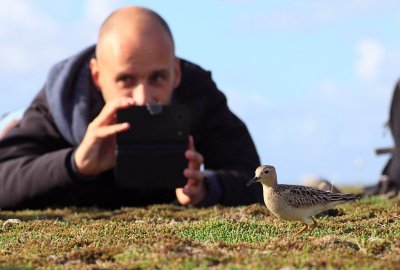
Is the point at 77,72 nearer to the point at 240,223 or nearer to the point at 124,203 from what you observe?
the point at 124,203

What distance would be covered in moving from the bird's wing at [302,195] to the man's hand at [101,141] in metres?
4.34

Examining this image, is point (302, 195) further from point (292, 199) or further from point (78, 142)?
point (78, 142)

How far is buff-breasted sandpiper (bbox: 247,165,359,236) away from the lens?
11.6 meters

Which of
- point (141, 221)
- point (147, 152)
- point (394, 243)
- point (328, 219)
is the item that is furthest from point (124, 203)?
point (394, 243)

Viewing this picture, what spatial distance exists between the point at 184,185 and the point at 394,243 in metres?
6.65

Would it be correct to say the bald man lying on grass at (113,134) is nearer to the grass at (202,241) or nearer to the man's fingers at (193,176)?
the man's fingers at (193,176)

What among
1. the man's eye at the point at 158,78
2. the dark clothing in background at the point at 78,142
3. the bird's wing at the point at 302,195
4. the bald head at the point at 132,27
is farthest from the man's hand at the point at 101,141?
the bird's wing at the point at 302,195

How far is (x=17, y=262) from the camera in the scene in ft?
32.0

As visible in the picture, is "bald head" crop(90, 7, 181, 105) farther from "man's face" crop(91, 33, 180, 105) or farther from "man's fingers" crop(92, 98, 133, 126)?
"man's fingers" crop(92, 98, 133, 126)

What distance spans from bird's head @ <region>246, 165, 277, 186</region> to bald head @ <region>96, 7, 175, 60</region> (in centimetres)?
592

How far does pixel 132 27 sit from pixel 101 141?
247 cm

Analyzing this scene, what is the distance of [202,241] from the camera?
36.2ft

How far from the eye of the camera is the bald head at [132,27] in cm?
1703

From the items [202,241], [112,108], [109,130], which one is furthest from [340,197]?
[112,108]
